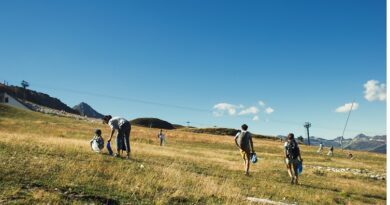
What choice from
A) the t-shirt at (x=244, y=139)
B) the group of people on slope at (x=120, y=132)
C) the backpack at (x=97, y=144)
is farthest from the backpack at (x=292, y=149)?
the backpack at (x=97, y=144)

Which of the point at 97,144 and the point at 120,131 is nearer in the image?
the point at 120,131

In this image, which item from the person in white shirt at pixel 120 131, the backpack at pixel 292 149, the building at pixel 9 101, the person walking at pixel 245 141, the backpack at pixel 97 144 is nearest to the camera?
the backpack at pixel 292 149

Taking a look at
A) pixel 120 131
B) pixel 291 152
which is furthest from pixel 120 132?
pixel 291 152

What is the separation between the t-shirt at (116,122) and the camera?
19125mm

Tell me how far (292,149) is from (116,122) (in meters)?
8.39

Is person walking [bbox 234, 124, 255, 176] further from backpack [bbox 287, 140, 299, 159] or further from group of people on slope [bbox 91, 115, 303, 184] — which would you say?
backpack [bbox 287, 140, 299, 159]

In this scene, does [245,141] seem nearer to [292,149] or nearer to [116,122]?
[292,149]

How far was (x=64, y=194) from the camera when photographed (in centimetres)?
955

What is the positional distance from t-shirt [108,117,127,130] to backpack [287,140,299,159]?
7.89m

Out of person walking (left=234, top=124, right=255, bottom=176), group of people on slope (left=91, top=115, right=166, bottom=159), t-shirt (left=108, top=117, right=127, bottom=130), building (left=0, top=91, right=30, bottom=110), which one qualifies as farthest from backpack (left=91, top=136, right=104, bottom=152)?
building (left=0, top=91, right=30, bottom=110)

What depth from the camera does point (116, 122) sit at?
19.3 metres

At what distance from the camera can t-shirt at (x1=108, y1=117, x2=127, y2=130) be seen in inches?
753

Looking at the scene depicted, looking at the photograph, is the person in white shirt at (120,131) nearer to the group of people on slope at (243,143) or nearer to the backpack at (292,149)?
the group of people on slope at (243,143)

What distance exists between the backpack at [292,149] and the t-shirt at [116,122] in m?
7.89
